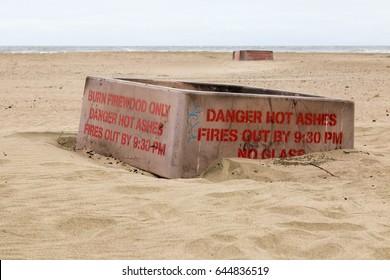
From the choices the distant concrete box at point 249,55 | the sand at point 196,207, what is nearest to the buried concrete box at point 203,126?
the sand at point 196,207

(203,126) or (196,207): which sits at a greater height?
(203,126)

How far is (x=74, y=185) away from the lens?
193 inches

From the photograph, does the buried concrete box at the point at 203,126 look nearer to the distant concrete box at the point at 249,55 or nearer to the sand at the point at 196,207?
the sand at the point at 196,207

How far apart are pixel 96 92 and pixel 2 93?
287 inches

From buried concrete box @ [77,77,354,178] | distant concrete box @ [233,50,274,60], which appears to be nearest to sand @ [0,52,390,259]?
buried concrete box @ [77,77,354,178]

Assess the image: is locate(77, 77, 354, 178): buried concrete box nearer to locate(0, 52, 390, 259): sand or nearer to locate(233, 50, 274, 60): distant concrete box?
locate(0, 52, 390, 259): sand

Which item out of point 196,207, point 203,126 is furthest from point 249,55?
point 196,207

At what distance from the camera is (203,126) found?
550cm

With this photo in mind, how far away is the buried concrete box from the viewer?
5.46 metres

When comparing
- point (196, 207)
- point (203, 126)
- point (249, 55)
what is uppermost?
point (249, 55)

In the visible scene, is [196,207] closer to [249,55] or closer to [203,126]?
[203,126]

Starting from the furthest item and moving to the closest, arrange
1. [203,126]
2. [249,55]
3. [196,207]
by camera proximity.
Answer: [249,55]
[203,126]
[196,207]

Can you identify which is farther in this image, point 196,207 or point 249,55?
Answer: point 249,55

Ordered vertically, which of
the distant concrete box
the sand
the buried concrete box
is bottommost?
the sand
